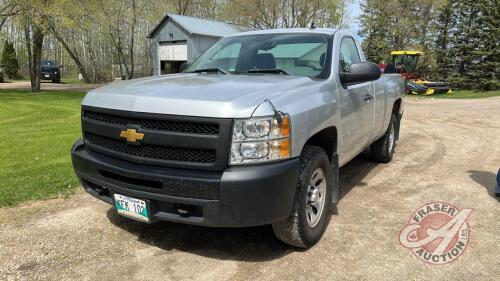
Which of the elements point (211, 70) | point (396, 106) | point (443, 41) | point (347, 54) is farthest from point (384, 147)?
point (443, 41)

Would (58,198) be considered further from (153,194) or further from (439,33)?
(439,33)

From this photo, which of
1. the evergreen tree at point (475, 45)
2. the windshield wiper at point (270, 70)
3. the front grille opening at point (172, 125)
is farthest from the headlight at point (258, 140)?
the evergreen tree at point (475, 45)

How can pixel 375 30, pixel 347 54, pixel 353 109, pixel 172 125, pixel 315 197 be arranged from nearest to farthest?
pixel 172 125 → pixel 315 197 → pixel 353 109 → pixel 347 54 → pixel 375 30

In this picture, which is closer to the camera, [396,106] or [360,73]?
[360,73]

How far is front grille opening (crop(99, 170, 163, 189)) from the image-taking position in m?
3.13

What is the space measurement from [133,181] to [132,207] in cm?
21

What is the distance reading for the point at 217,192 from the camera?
9.62 feet

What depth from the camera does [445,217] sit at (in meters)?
4.43

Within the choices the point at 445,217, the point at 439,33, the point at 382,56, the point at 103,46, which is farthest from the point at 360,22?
the point at 445,217

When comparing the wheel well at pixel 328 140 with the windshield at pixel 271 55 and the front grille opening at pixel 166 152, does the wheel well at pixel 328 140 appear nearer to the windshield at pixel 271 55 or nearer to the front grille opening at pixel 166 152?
the windshield at pixel 271 55

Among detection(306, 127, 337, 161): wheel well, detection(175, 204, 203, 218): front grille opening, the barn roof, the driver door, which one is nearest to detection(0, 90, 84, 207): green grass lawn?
detection(175, 204, 203, 218): front grille opening

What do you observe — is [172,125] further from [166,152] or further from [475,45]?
[475,45]

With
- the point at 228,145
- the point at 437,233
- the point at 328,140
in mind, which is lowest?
the point at 437,233

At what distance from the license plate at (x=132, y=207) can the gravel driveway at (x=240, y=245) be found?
15.8 inches
